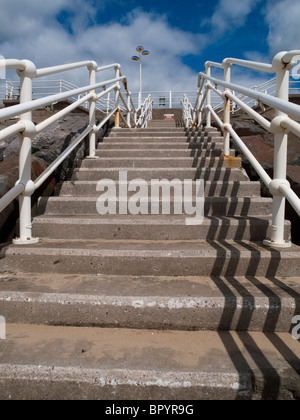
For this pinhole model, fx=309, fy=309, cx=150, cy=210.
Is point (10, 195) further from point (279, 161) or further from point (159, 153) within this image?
point (159, 153)

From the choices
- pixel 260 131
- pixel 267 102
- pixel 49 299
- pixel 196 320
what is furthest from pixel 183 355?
pixel 260 131

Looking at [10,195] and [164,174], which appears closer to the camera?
[10,195]

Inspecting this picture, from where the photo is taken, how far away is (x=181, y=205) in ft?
9.05

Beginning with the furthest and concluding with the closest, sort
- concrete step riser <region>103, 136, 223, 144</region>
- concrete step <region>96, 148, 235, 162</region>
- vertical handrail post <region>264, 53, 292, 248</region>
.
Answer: concrete step riser <region>103, 136, 223, 144</region> → concrete step <region>96, 148, 235, 162</region> → vertical handrail post <region>264, 53, 292, 248</region>

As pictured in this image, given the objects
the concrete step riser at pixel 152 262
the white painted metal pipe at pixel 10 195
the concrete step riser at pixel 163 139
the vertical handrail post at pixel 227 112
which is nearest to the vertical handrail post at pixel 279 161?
the concrete step riser at pixel 152 262

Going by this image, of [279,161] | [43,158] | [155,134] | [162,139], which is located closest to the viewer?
[279,161]

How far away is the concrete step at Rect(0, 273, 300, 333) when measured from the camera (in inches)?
63.0

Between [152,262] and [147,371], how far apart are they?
0.84 m

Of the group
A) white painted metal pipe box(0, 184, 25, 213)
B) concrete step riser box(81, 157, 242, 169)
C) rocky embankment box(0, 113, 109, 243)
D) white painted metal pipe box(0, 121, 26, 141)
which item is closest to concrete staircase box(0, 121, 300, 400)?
rocky embankment box(0, 113, 109, 243)

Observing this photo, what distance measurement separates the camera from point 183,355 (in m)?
1.38

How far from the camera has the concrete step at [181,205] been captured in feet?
8.97

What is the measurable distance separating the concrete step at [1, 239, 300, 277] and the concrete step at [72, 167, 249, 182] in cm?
130

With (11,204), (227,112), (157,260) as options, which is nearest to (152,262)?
(157,260)

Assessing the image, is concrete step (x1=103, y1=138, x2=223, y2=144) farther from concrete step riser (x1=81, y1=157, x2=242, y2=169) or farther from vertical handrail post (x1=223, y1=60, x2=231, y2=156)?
concrete step riser (x1=81, y1=157, x2=242, y2=169)
